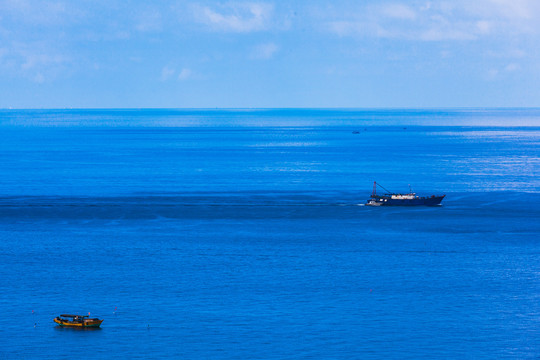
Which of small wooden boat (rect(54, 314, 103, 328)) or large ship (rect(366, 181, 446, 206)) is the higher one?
large ship (rect(366, 181, 446, 206))

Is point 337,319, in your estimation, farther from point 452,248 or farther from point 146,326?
point 452,248

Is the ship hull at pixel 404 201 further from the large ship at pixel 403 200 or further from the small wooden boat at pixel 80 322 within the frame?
the small wooden boat at pixel 80 322

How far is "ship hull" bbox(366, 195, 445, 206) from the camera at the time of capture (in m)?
123

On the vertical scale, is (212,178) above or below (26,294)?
above

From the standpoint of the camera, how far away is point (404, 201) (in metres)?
125

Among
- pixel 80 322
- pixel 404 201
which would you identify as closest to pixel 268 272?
pixel 80 322

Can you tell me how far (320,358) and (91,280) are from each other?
2716 centimetres

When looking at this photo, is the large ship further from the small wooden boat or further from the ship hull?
the small wooden boat

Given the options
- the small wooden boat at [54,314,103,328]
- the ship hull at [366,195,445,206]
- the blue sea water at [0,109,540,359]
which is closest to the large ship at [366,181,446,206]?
the ship hull at [366,195,445,206]

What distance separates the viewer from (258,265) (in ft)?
265

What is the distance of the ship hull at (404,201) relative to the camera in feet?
405

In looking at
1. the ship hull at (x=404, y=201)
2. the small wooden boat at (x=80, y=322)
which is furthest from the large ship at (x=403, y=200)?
the small wooden boat at (x=80, y=322)

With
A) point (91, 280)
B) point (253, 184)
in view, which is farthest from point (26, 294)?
point (253, 184)

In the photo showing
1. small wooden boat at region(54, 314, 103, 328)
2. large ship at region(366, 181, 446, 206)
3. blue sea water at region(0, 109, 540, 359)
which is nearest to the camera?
blue sea water at region(0, 109, 540, 359)
